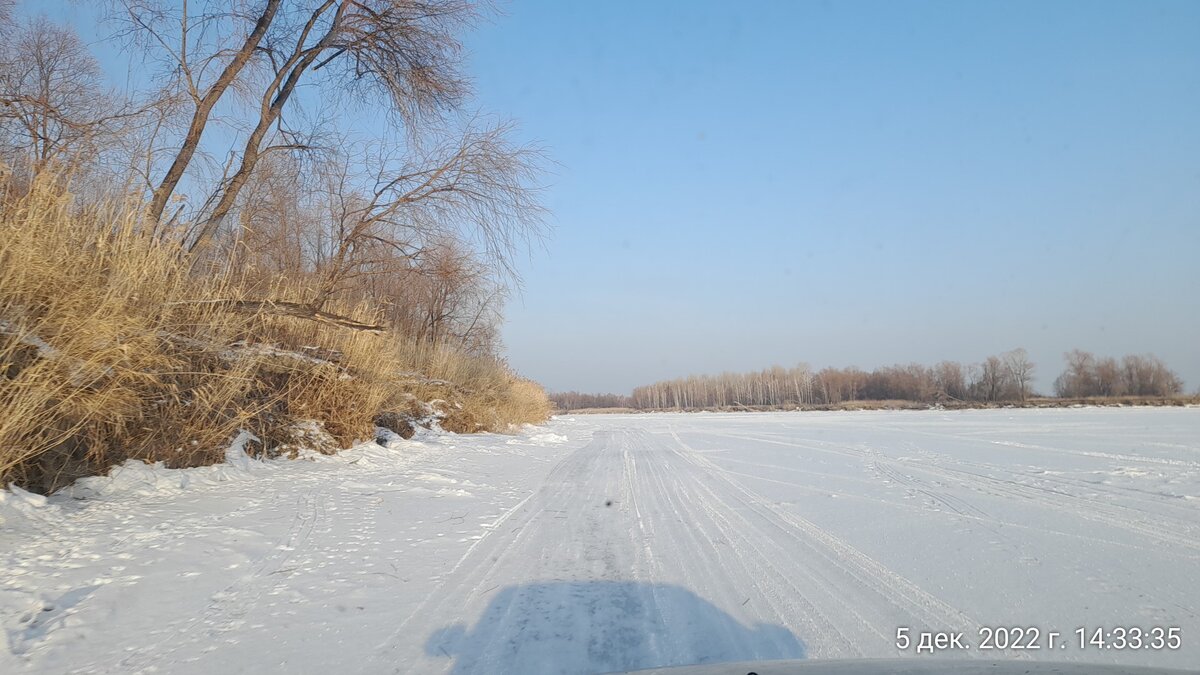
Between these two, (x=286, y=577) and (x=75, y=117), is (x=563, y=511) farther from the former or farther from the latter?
(x=75, y=117)

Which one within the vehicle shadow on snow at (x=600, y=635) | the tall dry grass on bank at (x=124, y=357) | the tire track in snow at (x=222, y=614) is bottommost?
the vehicle shadow on snow at (x=600, y=635)

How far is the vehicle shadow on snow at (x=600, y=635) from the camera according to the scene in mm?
3045

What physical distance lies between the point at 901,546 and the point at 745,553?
1304 mm

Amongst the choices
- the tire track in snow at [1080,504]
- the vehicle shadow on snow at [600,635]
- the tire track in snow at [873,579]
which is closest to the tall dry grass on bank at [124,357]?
the vehicle shadow on snow at [600,635]

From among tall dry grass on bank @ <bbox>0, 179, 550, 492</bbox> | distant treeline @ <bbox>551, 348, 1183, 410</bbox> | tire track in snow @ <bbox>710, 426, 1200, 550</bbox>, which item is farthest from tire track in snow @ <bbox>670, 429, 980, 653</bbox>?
distant treeline @ <bbox>551, 348, 1183, 410</bbox>

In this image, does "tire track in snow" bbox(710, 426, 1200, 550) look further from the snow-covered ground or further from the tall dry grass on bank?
the tall dry grass on bank

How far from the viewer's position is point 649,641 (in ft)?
10.7

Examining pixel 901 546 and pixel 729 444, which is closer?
pixel 901 546

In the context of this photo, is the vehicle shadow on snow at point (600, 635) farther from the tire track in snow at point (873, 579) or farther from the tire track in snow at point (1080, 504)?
the tire track in snow at point (1080, 504)

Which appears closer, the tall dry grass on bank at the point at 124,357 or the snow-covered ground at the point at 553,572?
the snow-covered ground at the point at 553,572

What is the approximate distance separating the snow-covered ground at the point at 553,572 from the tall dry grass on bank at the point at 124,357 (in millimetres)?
415

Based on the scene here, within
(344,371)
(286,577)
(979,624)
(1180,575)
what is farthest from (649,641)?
(344,371)

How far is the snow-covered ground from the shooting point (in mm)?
3137

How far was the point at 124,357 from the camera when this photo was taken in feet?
16.9
